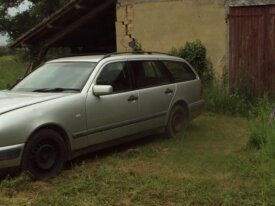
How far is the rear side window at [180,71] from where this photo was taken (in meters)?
9.79

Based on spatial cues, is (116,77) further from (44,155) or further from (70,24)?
(70,24)

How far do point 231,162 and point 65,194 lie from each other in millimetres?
2537

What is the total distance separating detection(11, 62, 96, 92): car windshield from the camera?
7.85 metres

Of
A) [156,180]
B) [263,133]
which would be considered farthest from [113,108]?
[263,133]

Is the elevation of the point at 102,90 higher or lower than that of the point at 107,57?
lower

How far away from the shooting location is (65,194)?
6.39 metres

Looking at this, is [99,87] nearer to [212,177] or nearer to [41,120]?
[41,120]

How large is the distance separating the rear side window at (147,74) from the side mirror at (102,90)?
116cm

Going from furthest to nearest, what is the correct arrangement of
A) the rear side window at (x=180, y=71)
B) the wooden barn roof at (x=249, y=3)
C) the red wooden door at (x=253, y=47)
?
the red wooden door at (x=253, y=47)
the wooden barn roof at (x=249, y=3)
the rear side window at (x=180, y=71)

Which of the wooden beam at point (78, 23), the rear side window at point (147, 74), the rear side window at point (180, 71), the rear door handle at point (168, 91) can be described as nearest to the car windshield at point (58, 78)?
the rear side window at point (147, 74)

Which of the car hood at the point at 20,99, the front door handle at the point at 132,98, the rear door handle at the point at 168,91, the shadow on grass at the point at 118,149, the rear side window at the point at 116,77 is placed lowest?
the shadow on grass at the point at 118,149

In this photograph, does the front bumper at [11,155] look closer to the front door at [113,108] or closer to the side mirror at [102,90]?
the front door at [113,108]

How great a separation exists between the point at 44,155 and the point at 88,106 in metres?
0.99

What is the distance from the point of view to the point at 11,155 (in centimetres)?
654
